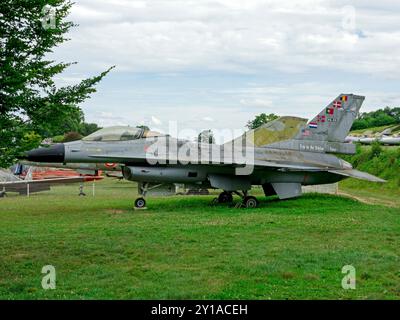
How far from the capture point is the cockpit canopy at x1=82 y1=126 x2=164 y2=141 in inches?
779

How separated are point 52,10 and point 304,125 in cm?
1453

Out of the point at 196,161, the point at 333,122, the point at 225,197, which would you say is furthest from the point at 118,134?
A: the point at 333,122

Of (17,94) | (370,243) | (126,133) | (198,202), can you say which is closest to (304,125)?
(198,202)

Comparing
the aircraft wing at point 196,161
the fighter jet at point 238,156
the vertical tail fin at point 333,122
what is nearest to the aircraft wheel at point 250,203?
the fighter jet at point 238,156

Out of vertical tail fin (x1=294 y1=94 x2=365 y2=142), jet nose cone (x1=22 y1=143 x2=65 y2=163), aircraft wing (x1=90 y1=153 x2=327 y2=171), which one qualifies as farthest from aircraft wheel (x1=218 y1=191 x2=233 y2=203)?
jet nose cone (x1=22 y1=143 x2=65 y2=163)

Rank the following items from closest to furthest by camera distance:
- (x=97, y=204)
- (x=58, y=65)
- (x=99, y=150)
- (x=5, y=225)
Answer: (x=58, y=65)
(x=5, y=225)
(x=99, y=150)
(x=97, y=204)

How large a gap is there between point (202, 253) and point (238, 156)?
32.6 ft

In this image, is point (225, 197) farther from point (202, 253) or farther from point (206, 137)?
point (202, 253)

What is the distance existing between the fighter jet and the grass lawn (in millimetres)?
1944

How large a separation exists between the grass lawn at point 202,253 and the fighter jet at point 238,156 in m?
1.94

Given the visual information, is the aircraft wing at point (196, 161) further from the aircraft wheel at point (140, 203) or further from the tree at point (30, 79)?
the tree at point (30, 79)

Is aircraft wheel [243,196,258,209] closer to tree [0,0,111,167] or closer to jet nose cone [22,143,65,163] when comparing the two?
jet nose cone [22,143,65,163]

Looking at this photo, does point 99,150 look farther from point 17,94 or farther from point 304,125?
point 17,94

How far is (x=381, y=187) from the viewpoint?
32.7m
